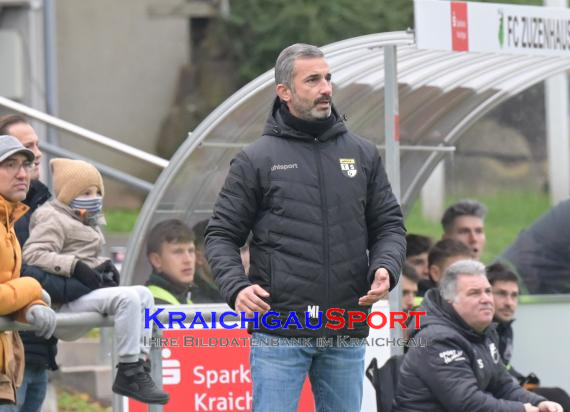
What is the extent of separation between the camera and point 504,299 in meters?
8.88

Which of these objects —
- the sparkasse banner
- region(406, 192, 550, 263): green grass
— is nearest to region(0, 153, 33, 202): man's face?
the sparkasse banner

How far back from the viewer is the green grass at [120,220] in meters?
18.2

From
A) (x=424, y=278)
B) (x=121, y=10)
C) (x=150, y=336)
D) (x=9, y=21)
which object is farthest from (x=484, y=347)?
(x=121, y=10)

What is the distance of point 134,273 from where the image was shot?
27.1 ft

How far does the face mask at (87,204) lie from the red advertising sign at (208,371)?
Answer: 1.05 m

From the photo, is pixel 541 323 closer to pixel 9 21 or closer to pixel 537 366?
pixel 537 366

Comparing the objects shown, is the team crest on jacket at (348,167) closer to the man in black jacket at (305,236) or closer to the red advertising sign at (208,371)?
the man in black jacket at (305,236)

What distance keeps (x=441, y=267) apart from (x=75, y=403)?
2.84 metres

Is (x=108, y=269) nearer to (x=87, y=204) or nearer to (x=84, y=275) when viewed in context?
(x=84, y=275)

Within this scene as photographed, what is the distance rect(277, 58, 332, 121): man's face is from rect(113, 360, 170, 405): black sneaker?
4.42ft

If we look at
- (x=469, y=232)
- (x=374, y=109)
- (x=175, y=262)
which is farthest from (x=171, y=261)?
(x=469, y=232)

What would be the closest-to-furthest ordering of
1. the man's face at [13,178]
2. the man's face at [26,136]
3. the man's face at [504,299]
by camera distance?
1. the man's face at [13,178]
2. the man's face at [26,136]
3. the man's face at [504,299]

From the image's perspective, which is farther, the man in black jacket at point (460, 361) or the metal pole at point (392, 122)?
the metal pole at point (392, 122)

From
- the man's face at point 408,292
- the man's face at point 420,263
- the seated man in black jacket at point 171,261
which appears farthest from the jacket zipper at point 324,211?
the man's face at point 420,263
